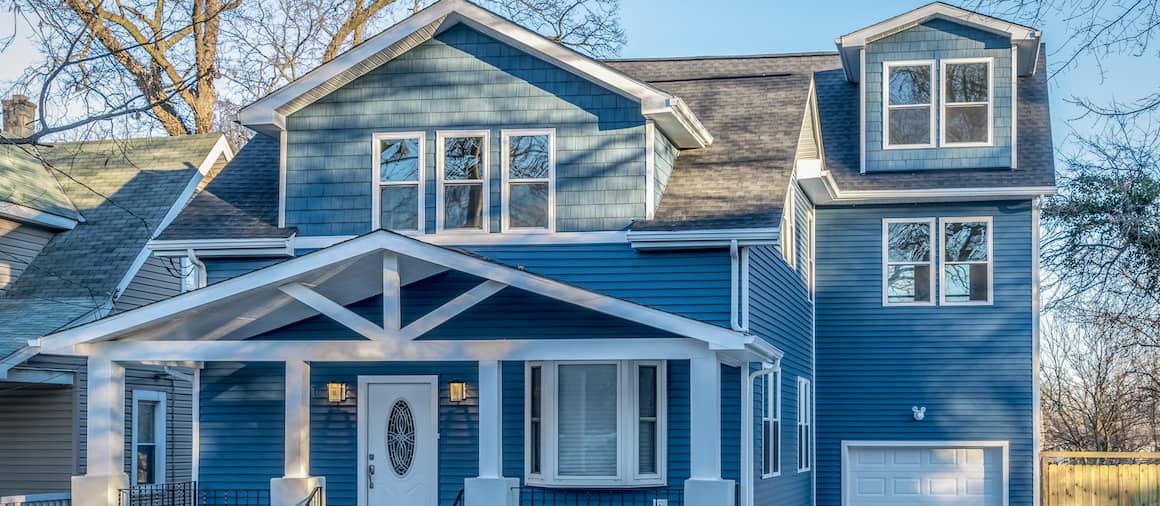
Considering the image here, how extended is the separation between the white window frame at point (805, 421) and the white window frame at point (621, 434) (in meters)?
3.67

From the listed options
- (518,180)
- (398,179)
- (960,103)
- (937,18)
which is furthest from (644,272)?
(937,18)

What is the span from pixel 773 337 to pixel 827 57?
6.90 meters

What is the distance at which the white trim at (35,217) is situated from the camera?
19094 mm

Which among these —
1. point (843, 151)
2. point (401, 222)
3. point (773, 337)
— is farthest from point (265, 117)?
point (843, 151)

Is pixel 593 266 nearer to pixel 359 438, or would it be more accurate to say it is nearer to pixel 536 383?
pixel 536 383

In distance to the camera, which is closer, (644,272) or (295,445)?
(295,445)

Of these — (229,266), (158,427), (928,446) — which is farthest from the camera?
(158,427)

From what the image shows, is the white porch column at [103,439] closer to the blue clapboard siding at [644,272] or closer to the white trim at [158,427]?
the blue clapboard siding at [644,272]

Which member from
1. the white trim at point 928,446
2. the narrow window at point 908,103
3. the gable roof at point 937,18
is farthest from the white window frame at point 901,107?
the white trim at point 928,446

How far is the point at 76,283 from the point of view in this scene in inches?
759

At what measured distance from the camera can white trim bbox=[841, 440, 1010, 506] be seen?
18516 mm

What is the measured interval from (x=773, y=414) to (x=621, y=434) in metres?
2.48

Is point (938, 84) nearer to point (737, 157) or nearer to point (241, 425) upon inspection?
point (737, 157)

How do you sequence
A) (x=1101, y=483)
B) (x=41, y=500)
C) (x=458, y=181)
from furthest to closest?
1. (x=1101, y=483)
2. (x=41, y=500)
3. (x=458, y=181)
